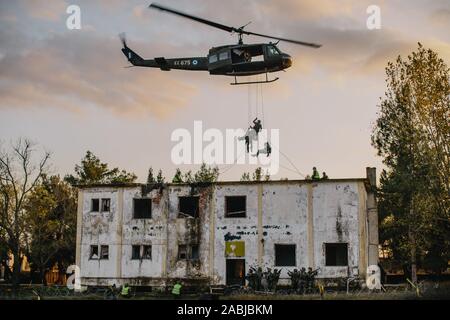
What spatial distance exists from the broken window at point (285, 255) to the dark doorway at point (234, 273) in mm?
2001

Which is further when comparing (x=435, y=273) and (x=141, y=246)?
(x=435, y=273)

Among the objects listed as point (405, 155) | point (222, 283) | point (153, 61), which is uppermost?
point (153, 61)

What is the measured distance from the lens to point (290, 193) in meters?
35.2

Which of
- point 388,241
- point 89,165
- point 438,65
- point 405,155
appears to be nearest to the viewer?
point 438,65

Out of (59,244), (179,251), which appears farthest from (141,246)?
(59,244)

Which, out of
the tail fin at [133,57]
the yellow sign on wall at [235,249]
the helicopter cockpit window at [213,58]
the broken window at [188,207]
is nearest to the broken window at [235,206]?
the yellow sign on wall at [235,249]

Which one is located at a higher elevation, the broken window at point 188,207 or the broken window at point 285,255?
the broken window at point 188,207

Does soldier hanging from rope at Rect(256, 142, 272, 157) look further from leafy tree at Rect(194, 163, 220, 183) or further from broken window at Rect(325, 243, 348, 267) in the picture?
leafy tree at Rect(194, 163, 220, 183)

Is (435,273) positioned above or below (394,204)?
below

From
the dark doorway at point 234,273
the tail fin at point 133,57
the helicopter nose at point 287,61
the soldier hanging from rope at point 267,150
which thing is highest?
the tail fin at point 133,57

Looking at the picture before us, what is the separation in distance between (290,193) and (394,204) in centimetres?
1973

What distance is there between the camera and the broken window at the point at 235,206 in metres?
35.9

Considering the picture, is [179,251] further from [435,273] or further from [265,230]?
[435,273]

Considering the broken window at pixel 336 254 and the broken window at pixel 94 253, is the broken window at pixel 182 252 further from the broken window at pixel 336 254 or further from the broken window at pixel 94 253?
the broken window at pixel 336 254
